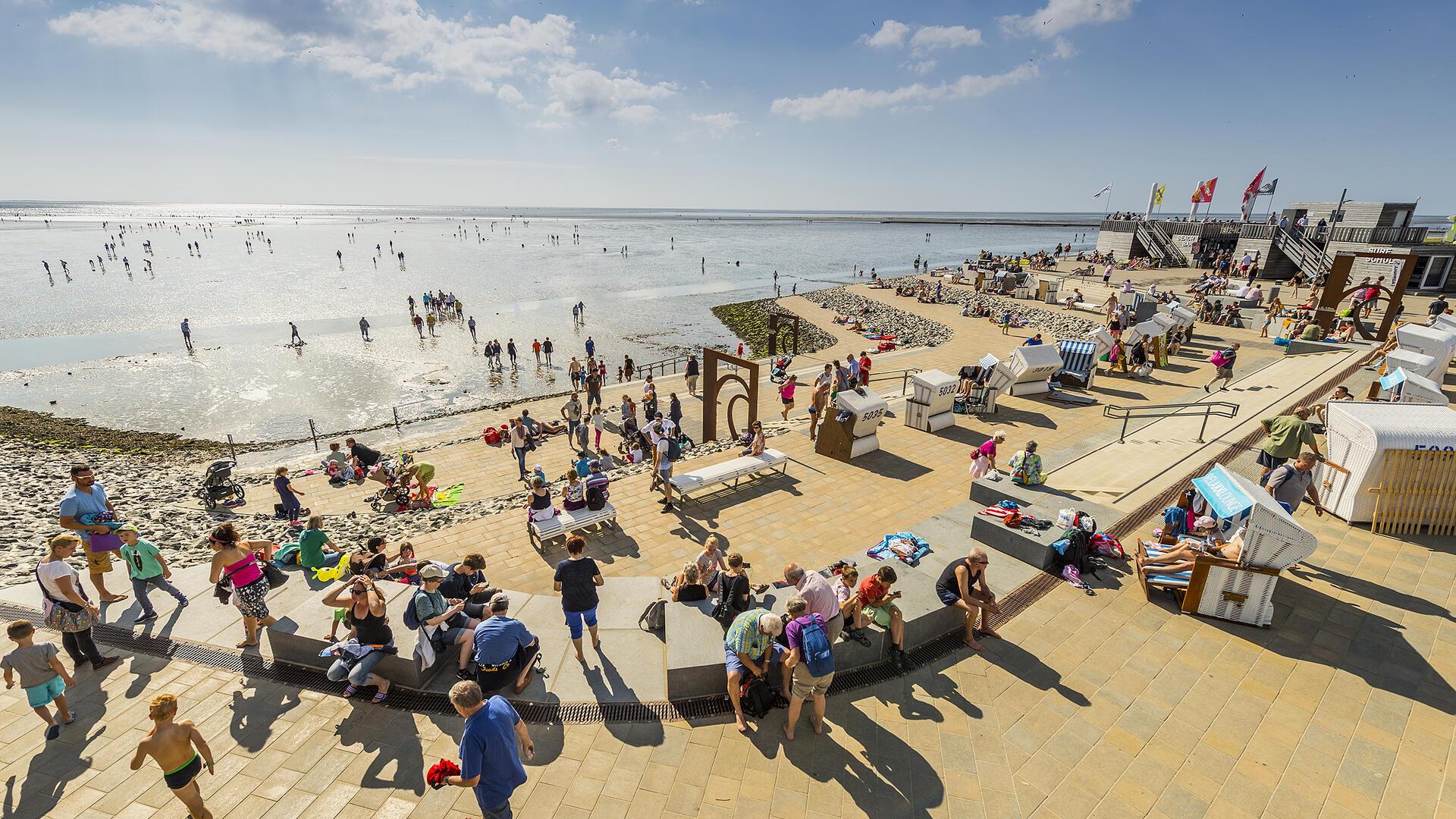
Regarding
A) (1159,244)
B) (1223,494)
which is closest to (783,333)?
(1223,494)

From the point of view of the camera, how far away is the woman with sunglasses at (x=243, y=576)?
6.00 metres

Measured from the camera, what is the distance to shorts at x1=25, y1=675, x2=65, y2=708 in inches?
193

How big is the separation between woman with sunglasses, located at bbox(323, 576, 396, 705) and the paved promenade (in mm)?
303

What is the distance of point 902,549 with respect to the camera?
759 centimetres

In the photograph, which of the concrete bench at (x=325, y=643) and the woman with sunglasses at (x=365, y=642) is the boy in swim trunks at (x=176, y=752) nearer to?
the woman with sunglasses at (x=365, y=642)

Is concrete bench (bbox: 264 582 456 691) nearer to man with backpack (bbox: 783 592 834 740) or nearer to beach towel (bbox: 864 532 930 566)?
man with backpack (bbox: 783 592 834 740)

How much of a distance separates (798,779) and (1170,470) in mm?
9565

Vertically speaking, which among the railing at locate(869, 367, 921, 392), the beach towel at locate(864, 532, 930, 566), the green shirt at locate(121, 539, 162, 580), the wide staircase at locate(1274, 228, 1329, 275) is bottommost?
the railing at locate(869, 367, 921, 392)

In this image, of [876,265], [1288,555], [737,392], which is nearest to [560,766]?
[1288,555]

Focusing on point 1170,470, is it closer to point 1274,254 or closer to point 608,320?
point 608,320

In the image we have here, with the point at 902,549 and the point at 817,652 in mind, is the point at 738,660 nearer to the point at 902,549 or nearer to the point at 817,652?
the point at 817,652

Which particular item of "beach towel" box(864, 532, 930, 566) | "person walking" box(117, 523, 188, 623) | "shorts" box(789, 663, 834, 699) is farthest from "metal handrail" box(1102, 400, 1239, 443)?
"person walking" box(117, 523, 188, 623)

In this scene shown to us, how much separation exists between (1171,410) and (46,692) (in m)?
19.0

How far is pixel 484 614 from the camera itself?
233 inches
